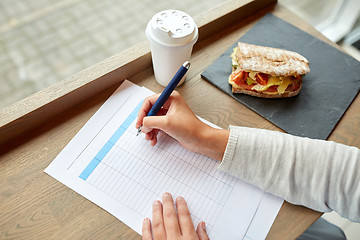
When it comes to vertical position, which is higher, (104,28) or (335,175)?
(335,175)

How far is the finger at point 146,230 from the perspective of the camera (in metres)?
0.57

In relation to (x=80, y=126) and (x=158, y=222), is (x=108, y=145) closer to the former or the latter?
(x=80, y=126)

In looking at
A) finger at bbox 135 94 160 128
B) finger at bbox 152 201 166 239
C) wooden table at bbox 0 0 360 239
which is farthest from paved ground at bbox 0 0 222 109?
finger at bbox 152 201 166 239

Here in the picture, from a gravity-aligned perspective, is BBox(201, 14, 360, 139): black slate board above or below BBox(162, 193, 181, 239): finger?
above

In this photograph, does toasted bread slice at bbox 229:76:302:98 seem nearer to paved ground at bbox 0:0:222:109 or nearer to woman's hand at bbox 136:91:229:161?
woman's hand at bbox 136:91:229:161

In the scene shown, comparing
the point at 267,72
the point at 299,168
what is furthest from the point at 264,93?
the point at 299,168

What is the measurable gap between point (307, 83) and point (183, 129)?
14.6 inches

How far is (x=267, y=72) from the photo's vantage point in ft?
2.33

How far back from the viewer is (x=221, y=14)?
2.69 ft

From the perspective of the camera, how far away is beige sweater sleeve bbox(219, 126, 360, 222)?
0.60 metres

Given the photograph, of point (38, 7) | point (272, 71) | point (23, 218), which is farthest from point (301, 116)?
point (38, 7)

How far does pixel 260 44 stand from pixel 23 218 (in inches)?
27.6

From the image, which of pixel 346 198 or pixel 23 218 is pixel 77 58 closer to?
pixel 23 218

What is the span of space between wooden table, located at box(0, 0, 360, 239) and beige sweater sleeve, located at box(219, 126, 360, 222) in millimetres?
45
